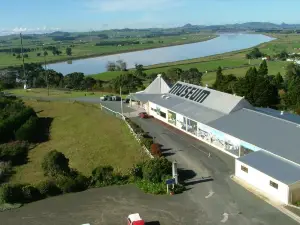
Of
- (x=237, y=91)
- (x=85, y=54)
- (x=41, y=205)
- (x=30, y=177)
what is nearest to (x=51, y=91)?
(x=237, y=91)

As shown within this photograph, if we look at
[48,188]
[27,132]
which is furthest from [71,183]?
[27,132]

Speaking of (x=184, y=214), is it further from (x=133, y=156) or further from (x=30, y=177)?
(x=30, y=177)

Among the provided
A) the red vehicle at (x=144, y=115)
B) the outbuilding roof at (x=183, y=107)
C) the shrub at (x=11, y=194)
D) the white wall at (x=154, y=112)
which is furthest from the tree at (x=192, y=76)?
the shrub at (x=11, y=194)

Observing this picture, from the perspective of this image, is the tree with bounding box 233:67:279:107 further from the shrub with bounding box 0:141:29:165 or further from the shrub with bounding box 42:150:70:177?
the shrub with bounding box 0:141:29:165

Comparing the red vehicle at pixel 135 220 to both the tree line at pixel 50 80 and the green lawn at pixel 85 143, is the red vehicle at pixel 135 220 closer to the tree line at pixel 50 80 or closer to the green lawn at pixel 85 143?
the green lawn at pixel 85 143

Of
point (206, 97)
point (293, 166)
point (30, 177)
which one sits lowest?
point (30, 177)

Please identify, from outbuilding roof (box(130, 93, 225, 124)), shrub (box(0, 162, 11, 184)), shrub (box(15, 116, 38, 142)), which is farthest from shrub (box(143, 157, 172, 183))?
shrub (box(15, 116, 38, 142))

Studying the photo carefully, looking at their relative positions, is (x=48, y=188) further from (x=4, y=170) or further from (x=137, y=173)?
(x=4, y=170)
